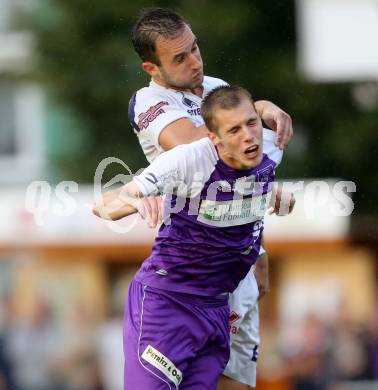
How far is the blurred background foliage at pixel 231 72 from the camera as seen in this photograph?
1714cm

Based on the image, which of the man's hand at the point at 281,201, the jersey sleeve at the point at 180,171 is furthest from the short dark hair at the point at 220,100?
the man's hand at the point at 281,201

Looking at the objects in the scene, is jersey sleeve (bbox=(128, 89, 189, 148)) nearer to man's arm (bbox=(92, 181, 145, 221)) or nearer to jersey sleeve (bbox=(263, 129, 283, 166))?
jersey sleeve (bbox=(263, 129, 283, 166))

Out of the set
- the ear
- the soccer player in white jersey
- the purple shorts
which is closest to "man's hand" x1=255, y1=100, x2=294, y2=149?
the soccer player in white jersey

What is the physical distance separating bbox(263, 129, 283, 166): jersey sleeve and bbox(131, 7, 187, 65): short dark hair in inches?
25.2

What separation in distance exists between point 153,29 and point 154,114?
41cm

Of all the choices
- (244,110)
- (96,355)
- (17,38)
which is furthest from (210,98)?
(17,38)

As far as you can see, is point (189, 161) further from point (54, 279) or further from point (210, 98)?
point (54, 279)

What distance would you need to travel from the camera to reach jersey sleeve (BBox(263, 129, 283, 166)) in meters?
6.98

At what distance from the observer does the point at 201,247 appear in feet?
22.8

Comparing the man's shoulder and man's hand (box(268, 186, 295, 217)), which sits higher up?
the man's shoulder

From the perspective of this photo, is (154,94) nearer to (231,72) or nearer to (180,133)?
(180,133)

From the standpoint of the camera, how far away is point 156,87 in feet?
23.6

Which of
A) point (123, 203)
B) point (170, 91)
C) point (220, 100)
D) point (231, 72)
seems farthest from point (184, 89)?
point (231, 72)

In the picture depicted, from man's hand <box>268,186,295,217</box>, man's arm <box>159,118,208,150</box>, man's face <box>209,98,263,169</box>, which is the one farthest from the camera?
man's hand <box>268,186,295,217</box>
